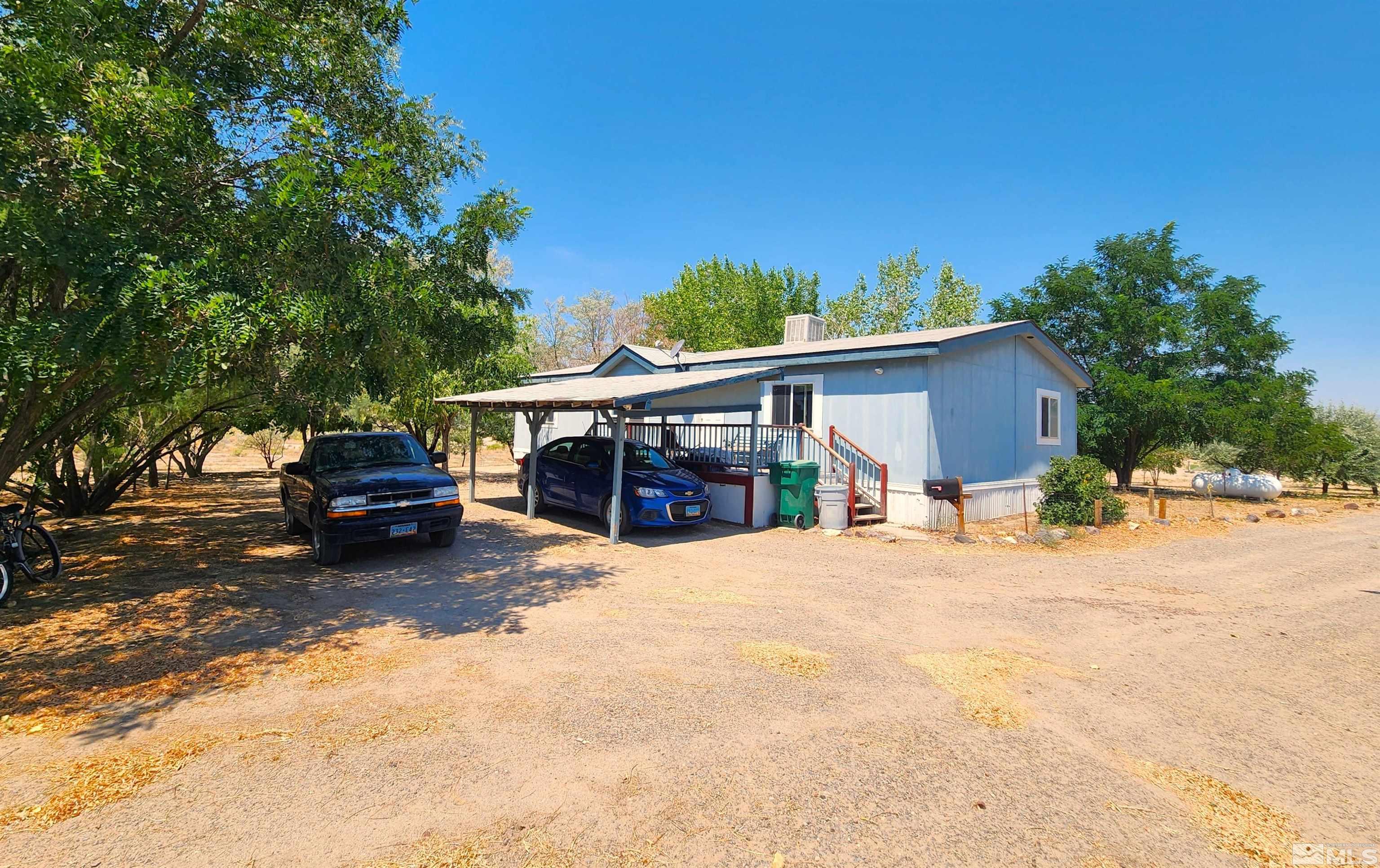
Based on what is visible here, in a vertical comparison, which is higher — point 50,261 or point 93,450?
point 50,261

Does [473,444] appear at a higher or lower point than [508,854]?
higher

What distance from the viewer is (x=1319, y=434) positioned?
65.4 ft

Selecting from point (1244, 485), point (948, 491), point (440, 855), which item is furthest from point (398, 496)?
point (1244, 485)

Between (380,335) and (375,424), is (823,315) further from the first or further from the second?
(380,335)

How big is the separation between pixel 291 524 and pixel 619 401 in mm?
5843

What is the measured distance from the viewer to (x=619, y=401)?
9.52 meters

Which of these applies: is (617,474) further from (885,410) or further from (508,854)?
→ (508,854)

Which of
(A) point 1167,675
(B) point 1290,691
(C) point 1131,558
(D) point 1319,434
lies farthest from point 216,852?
(D) point 1319,434

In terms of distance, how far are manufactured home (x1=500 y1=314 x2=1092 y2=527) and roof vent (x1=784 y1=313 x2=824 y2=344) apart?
3.45m

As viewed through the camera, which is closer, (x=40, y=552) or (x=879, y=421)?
(x=40, y=552)

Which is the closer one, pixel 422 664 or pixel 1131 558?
pixel 422 664

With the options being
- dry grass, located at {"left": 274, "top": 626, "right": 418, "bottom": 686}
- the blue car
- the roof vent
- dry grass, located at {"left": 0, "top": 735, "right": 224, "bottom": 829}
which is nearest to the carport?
the blue car

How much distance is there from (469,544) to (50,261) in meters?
6.02

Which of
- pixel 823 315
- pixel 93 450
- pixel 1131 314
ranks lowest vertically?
pixel 93 450
